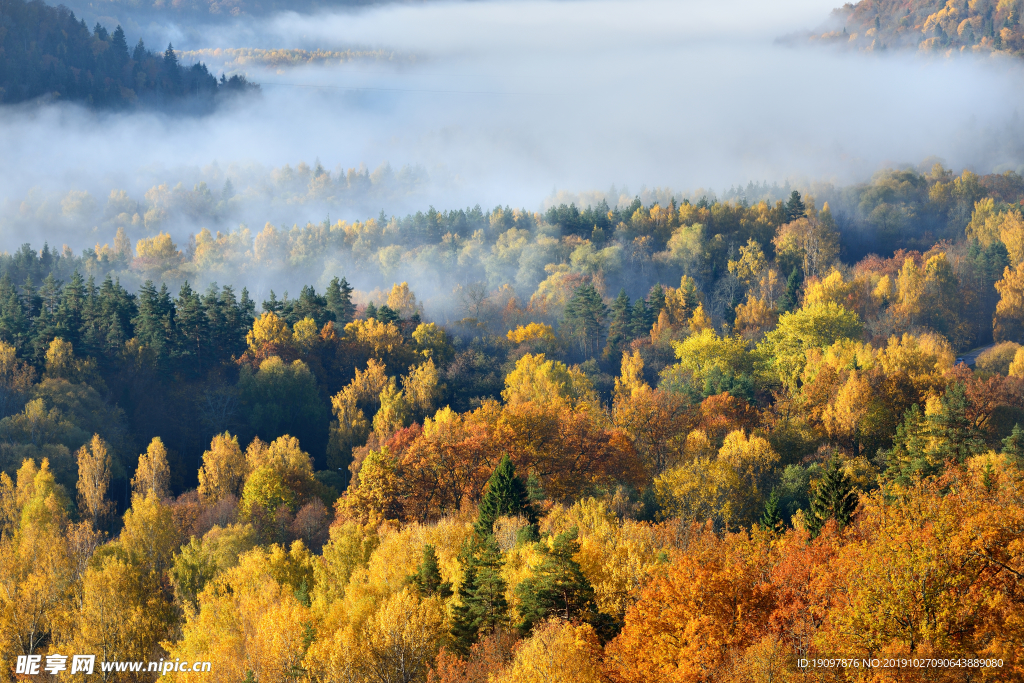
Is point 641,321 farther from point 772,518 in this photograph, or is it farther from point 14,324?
point 772,518

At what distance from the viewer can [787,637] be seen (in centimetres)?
4438

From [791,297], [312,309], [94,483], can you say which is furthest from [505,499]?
[791,297]

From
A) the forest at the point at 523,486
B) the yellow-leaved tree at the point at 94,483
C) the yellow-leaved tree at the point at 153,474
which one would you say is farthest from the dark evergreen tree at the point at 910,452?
the yellow-leaved tree at the point at 94,483

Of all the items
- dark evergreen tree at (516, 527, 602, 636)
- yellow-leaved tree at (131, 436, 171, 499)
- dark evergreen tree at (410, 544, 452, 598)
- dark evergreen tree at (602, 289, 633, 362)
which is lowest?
yellow-leaved tree at (131, 436, 171, 499)

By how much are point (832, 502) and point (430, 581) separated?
81.4ft

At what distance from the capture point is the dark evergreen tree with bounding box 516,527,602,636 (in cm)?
5378

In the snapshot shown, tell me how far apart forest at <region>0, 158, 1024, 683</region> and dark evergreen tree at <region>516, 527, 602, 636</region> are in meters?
0.14

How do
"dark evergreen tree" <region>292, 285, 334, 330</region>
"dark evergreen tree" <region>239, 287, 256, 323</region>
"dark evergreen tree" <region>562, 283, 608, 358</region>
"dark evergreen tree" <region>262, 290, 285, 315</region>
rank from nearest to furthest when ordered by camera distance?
"dark evergreen tree" <region>239, 287, 256, 323</region> → "dark evergreen tree" <region>262, 290, 285, 315</region> → "dark evergreen tree" <region>292, 285, 334, 330</region> → "dark evergreen tree" <region>562, 283, 608, 358</region>

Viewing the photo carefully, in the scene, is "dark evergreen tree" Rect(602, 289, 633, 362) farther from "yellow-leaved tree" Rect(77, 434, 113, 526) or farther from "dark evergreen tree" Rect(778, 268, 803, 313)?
"yellow-leaved tree" Rect(77, 434, 113, 526)

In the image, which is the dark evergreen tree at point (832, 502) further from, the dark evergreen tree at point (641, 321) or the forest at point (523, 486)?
the dark evergreen tree at point (641, 321)

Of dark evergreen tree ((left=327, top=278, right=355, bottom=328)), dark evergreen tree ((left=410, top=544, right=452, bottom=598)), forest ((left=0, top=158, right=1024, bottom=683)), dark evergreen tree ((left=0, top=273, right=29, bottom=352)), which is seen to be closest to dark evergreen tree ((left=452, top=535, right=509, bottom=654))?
forest ((left=0, top=158, right=1024, bottom=683))

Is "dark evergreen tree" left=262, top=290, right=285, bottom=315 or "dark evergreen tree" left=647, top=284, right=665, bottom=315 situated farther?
"dark evergreen tree" left=647, top=284, right=665, bottom=315

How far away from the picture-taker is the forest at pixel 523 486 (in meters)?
45.1

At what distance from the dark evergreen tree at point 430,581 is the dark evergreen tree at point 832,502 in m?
22.5
